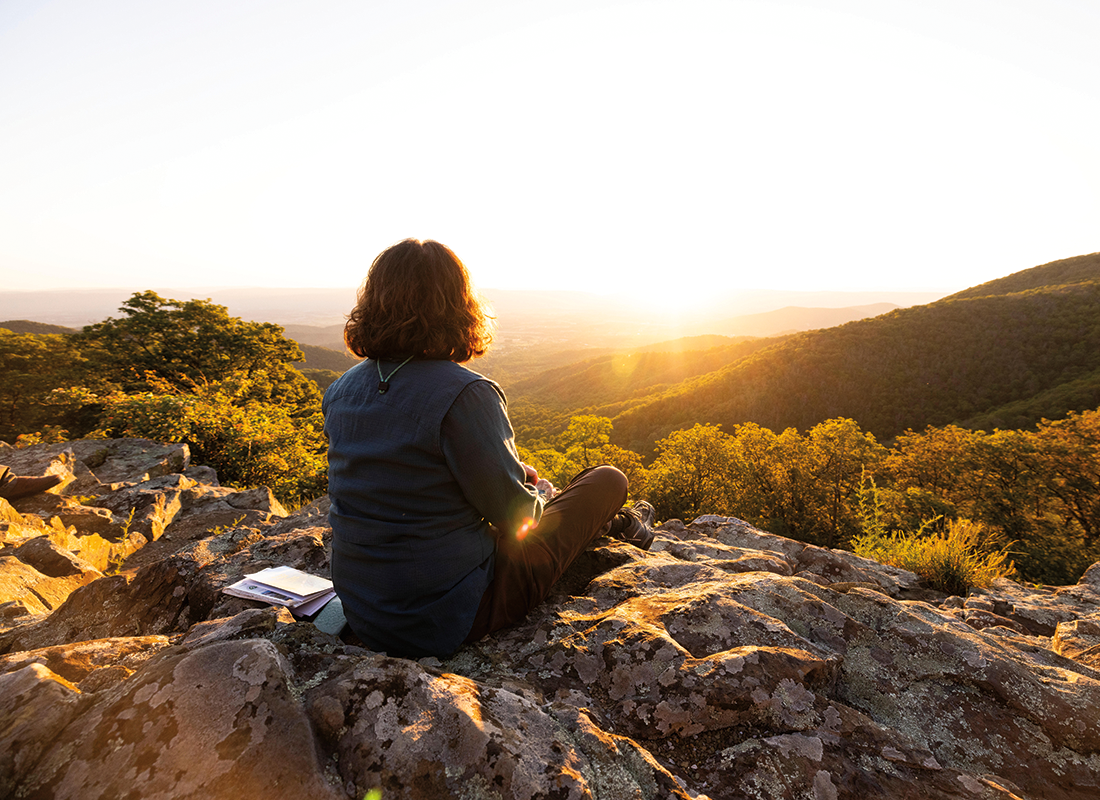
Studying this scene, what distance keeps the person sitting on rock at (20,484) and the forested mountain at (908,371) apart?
49149mm

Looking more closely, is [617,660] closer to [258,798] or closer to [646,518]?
[258,798]

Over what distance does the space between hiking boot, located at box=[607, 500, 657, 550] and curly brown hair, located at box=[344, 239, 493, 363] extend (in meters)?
2.19

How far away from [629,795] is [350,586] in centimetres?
151

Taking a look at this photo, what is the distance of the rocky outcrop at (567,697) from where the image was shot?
1429 mm

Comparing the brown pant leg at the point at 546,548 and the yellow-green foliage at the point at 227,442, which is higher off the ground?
the brown pant leg at the point at 546,548

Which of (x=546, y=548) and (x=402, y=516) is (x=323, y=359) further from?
(x=402, y=516)

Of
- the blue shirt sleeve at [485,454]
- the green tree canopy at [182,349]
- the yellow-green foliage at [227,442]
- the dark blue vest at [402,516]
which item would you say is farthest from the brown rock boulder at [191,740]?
the green tree canopy at [182,349]

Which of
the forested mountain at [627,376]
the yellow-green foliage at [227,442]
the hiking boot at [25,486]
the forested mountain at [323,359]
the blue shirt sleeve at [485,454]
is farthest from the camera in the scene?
the forested mountain at [323,359]

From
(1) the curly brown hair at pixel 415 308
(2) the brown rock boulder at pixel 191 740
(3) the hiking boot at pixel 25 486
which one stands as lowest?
(3) the hiking boot at pixel 25 486

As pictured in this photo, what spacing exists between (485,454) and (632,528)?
233 cm

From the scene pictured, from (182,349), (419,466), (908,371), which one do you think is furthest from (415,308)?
(908,371)

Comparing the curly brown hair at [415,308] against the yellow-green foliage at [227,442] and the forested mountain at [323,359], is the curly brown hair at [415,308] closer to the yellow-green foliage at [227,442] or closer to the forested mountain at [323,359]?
the yellow-green foliage at [227,442]

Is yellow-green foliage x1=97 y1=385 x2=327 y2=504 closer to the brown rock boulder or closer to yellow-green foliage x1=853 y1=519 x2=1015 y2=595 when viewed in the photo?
the brown rock boulder

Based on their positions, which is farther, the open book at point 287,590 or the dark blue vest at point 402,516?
the open book at point 287,590
